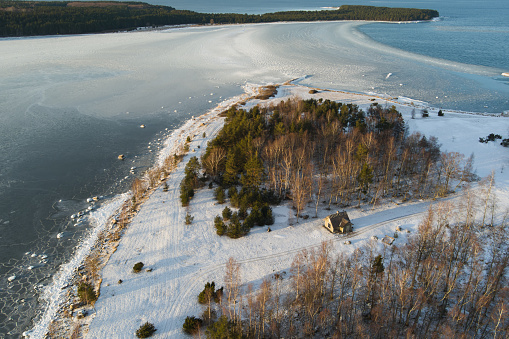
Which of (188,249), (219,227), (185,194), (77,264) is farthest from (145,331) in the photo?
(185,194)

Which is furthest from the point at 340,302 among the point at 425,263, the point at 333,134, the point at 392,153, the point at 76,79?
the point at 76,79

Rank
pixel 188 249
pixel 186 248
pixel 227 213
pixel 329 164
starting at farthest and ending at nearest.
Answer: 1. pixel 329 164
2. pixel 227 213
3. pixel 186 248
4. pixel 188 249

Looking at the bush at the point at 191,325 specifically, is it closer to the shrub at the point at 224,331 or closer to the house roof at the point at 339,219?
the shrub at the point at 224,331

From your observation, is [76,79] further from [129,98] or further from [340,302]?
[340,302]

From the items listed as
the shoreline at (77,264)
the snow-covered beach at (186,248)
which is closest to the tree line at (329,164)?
the snow-covered beach at (186,248)

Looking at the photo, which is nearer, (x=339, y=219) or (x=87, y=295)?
(x=87, y=295)

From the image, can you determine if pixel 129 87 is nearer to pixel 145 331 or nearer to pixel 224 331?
pixel 145 331

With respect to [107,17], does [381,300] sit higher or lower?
lower

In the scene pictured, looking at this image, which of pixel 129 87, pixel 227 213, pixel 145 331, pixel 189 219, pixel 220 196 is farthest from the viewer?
pixel 129 87

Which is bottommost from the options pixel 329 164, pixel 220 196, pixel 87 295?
pixel 87 295
